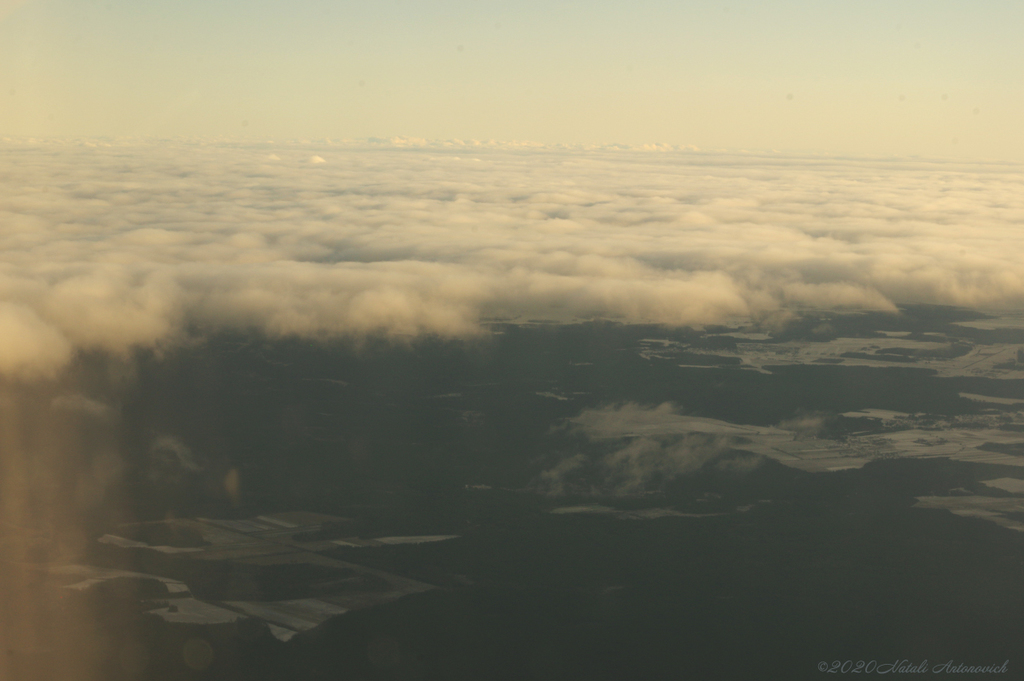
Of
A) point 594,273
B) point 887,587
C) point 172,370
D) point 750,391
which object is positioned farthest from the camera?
point 594,273

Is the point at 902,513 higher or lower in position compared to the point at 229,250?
lower

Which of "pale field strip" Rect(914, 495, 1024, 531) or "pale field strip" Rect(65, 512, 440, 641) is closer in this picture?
"pale field strip" Rect(65, 512, 440, 641)

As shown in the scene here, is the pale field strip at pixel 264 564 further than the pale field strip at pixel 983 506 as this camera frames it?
No

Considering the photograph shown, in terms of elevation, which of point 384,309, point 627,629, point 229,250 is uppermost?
point 229,250

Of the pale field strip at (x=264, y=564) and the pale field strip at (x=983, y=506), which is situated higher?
the pale field strip at (x=983, y=506)

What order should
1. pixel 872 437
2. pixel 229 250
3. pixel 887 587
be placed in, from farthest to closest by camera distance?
pixel 229 250 → pixel 872 437 → pixel 887 587

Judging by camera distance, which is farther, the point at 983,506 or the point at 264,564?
the point at 983,506

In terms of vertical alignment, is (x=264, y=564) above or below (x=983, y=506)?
below

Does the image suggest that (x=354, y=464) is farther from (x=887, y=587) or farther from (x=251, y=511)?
(x=887, y=587)

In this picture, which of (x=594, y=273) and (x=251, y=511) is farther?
(x=594, y=273)

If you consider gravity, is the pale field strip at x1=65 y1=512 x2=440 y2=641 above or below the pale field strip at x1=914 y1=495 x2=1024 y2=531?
below

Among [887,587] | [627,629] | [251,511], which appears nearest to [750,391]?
[887,587]
